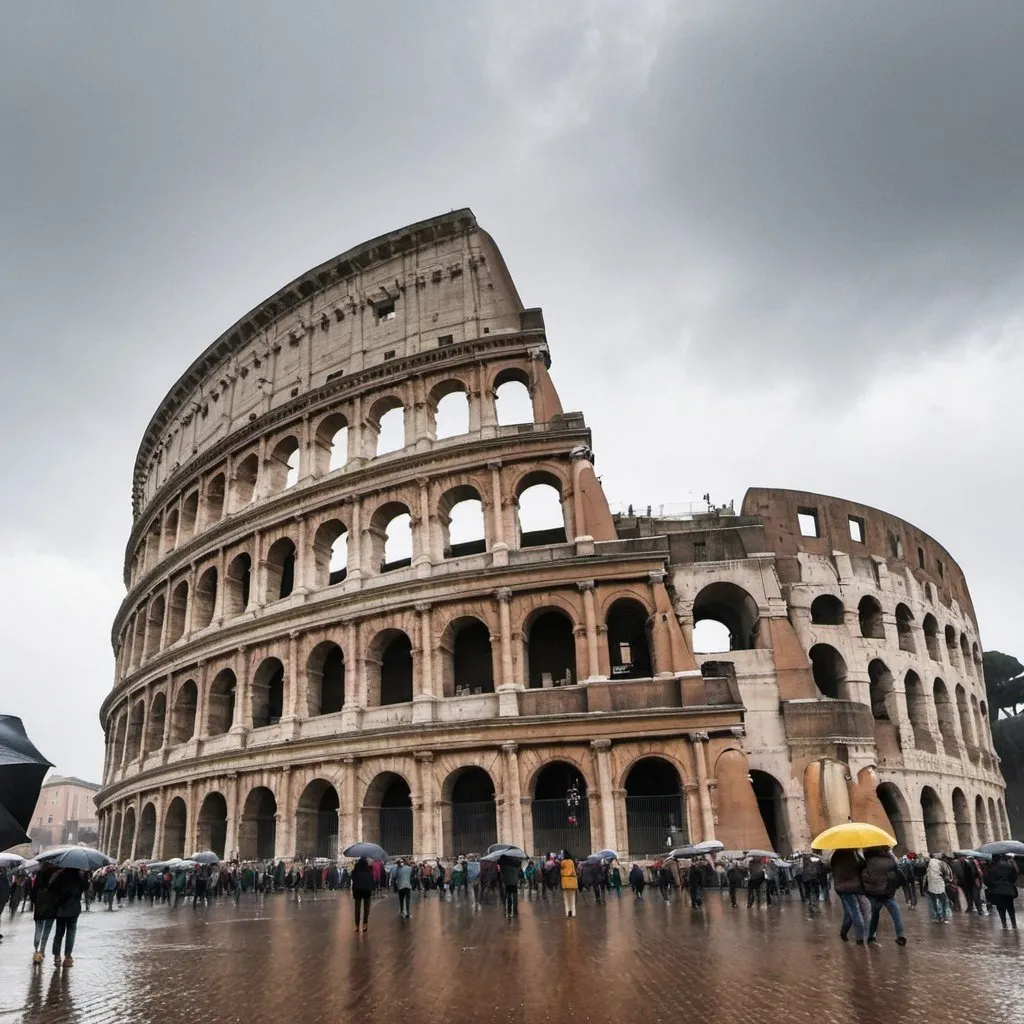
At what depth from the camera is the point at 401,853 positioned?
73.9 ft

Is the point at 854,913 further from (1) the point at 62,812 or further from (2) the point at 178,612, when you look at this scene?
(1) the point at 62,812

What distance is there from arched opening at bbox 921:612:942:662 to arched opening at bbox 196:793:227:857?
25.9m

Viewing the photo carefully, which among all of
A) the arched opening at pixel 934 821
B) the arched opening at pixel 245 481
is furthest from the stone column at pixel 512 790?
the arched opening at pixel 934 821

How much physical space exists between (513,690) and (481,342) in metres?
11.2

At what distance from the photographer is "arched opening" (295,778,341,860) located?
23828 millimetres

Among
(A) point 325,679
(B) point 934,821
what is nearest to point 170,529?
(A) point 325,679

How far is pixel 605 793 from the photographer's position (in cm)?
2100

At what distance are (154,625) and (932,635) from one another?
3073 cm

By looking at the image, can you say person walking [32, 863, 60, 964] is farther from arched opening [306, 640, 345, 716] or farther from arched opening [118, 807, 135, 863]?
arched opening [118, 807, 135, 863]

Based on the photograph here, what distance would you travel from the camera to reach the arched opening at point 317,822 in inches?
938

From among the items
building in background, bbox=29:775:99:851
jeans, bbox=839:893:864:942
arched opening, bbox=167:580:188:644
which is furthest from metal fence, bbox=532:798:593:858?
building in background, bbox=29:775:99:851

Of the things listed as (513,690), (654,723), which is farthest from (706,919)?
(513,690)

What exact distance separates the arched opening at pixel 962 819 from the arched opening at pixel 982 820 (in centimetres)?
173

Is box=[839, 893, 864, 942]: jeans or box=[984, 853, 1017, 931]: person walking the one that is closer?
box=[839, 893, 864, 942]: jeans
